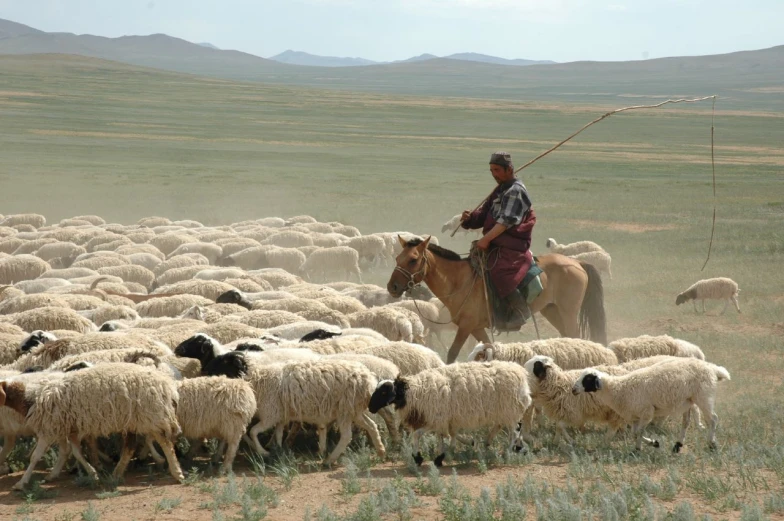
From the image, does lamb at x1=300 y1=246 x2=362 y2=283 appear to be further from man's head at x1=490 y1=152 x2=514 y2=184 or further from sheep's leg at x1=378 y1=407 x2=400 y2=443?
sheep's leg at x1=378 y1=407 x2=400 y2=443

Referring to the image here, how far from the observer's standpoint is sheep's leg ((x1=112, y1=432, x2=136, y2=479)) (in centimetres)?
748

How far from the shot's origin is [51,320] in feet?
36.0

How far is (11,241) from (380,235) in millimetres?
7742

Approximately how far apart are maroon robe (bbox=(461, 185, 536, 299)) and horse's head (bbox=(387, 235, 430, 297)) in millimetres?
873

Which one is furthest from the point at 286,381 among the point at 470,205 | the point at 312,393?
the point at 470,205

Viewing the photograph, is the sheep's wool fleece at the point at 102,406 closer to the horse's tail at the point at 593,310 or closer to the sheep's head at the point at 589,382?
the sheep's head at the point at 589,382

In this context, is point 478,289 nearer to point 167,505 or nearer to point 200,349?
point 200,349

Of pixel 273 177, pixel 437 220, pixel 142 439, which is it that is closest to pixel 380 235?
pixel 437 220

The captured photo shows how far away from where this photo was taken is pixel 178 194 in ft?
122

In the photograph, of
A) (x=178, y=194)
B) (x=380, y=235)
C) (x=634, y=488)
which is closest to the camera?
(x=634, y=488)

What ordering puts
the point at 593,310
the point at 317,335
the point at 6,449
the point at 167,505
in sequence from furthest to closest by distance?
1. the point at 593,310
2. the point at 317,335
3. the point at 6,449
4. the point at 167,505

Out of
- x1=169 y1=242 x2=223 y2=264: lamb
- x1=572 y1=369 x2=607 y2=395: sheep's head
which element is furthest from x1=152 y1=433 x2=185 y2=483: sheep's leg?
x1=169 y1=242 x2=223 y2=264: lamb

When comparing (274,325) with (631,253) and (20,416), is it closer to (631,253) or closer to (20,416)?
(20,416)

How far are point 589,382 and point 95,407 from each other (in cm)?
413
